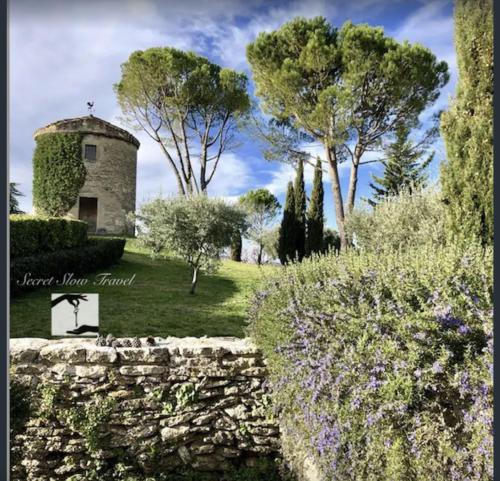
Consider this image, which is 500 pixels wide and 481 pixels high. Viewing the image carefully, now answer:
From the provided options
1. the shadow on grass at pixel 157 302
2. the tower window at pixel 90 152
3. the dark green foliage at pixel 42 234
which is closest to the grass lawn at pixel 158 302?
the shadow on grass at pixel 157 302

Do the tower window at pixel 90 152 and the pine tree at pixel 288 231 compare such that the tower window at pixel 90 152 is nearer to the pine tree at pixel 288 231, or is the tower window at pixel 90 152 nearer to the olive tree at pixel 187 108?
the olive tree at pixel 187 108

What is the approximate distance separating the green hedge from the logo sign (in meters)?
0.60

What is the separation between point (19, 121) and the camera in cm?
171

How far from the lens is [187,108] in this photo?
4121mm

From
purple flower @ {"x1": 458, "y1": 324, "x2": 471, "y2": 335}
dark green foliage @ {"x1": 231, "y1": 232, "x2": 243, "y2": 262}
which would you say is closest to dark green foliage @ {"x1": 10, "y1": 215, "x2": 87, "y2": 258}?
dark green foliage @ {"x1": 231, "y1": 232, "x2": 243, "y2": 262}

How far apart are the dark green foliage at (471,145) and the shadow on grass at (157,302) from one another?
1738 mm

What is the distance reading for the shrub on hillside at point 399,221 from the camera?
5.25 m

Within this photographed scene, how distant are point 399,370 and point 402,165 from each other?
17.8 feet

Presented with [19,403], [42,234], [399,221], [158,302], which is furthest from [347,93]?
[19,403]

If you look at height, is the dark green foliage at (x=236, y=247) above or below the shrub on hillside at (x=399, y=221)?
below

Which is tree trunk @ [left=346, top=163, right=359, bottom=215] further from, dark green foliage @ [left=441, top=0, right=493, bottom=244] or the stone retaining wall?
the stone retaining wall

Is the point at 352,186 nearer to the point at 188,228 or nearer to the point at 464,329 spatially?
the point at 188,228

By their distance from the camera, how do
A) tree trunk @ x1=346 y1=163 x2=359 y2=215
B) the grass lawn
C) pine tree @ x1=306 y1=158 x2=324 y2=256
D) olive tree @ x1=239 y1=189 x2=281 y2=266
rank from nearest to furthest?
the grass lawn → tree trunk @ x1=346 y1=163 x2=359 y2=215 → olive tree @ x1=239 y1=189 x2=281 y2=266 → pine tree @ x1=306 y1=158 x2=324 y2=256

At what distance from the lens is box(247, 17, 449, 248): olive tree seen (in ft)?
14.8
